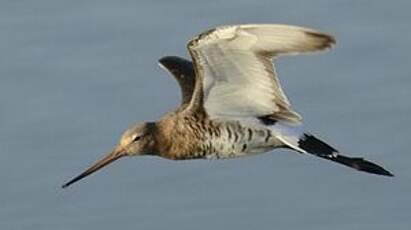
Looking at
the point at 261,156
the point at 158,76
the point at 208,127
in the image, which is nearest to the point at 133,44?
the point at 158,76

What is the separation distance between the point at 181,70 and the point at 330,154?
54.8 inches

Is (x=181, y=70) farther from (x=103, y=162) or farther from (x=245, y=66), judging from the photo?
(x=245, y=66)

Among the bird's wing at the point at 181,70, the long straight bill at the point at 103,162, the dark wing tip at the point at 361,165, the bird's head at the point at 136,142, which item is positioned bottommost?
the dark wing tip at the point at 361,165

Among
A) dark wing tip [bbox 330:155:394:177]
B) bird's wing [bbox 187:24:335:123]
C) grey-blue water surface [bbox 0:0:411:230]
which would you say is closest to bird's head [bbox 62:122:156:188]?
bird's wing [bbox 187:24:335:123]

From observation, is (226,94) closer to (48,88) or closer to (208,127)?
(208,127)

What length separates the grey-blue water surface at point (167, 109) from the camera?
12297 mm

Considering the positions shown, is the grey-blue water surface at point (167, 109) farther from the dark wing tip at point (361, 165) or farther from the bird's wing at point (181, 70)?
the dark wing tip at point (361, 165)

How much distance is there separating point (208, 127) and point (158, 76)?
1828 mm

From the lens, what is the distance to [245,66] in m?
11.0

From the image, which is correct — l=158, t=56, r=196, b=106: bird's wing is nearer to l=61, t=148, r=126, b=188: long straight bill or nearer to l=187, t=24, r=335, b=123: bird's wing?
l=61, t=148, r=126, b=188: long straight bill

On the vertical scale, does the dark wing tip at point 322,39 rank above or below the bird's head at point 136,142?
above

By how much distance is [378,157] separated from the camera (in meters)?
12.4

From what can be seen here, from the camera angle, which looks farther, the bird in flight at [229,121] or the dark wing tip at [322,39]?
the bird in flight at [229,121]

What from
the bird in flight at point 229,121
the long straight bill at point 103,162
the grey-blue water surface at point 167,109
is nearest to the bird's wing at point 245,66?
the bird in flight at point 229,121
